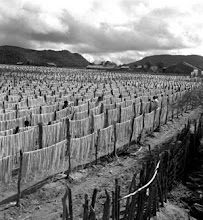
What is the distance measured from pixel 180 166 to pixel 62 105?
7397mm

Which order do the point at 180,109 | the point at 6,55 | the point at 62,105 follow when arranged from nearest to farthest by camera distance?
the point at 62,105
the point at 180,109
the point at 6,55

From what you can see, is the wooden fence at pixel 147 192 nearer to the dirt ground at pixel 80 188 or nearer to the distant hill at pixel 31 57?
the dirt ground at pixel 80 188

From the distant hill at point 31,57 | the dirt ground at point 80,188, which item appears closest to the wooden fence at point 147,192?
the dirt ground at point 80,188

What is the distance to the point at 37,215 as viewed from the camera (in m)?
5.73

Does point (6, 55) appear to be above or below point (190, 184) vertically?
above

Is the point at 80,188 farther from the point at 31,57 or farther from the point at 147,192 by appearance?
the point at 31,57

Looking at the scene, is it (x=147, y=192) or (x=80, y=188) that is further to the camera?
(x=80, y=188)

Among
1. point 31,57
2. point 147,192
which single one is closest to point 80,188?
point 147,192

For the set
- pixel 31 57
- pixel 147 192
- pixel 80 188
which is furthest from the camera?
pixel 31 57

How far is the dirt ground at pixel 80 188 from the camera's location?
227 inches

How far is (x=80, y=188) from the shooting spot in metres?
6.98

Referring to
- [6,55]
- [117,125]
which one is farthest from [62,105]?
Answer: [6,55]

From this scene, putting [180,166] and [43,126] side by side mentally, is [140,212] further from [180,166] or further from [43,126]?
[43,126]

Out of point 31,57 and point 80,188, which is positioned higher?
point 31,57
